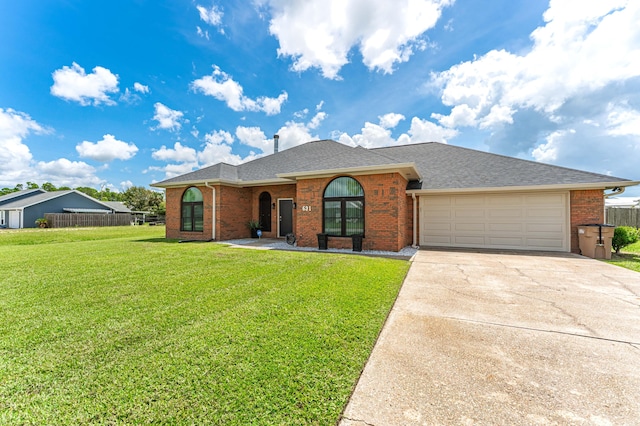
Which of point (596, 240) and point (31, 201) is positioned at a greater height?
point (31, 201)

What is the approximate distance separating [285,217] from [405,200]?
20.1 ft

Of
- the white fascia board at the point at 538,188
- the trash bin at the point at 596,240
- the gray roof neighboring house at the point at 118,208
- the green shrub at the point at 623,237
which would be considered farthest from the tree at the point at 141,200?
the green shrub at the point at 623,237

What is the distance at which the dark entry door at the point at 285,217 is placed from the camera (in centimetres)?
1304

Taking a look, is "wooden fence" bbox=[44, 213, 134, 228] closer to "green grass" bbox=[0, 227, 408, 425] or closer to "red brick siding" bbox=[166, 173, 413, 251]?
"red brick siding" bbox=[166, 173, 413, 251]

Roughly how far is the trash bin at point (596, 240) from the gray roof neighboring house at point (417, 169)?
1492 mm

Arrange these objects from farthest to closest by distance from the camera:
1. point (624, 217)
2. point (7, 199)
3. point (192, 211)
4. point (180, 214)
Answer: point (7, 199), point (624, 217), point (180, 214), point (192, 211)

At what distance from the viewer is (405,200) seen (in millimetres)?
10656

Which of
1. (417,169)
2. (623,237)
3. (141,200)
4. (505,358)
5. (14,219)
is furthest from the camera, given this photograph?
(141,200)

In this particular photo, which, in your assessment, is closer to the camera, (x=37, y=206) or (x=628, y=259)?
(x=628, y=259)

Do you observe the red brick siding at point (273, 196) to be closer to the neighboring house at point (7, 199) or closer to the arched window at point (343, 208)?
the arched window at point (343, 208)

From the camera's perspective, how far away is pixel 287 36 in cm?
1032

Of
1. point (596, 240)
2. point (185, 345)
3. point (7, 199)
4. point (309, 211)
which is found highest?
point (7, 199)

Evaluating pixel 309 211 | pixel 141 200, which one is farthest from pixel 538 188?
pixel 141 200

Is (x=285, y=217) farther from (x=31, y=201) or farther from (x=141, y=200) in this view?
(x=141, y=200)
